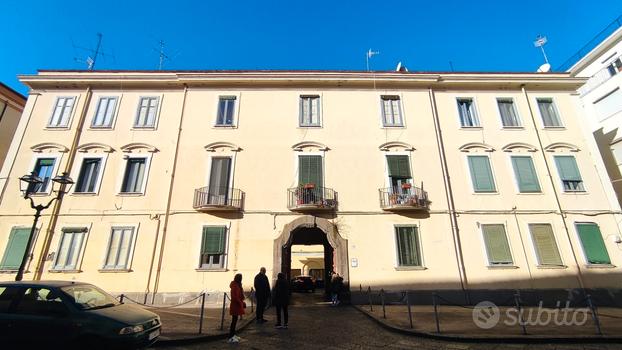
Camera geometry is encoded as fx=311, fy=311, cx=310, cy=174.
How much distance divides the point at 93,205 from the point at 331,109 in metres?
12.8

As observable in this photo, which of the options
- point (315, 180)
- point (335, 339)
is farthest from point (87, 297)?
point (315, 180)

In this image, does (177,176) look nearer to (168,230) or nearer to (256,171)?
(168,230)

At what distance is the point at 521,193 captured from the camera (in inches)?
605

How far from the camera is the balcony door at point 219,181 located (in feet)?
48.6

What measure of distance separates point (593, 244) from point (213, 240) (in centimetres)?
1767

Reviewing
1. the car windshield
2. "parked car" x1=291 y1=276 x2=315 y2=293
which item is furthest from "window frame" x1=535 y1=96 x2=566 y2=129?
the car windshield

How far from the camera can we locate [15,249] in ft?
45.6

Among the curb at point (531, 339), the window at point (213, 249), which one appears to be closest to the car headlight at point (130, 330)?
the curb at point (531, 339)

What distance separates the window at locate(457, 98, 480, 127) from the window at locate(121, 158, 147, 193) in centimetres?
1696

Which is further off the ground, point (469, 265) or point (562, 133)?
point (562, 133)

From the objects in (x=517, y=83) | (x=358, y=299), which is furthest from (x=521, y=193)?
(x=358, y=299)

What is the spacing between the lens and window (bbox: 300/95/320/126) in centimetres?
1700

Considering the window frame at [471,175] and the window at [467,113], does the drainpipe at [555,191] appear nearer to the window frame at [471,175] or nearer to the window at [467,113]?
the window frame at [471,175]

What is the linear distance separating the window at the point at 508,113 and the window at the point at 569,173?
2.72 m
